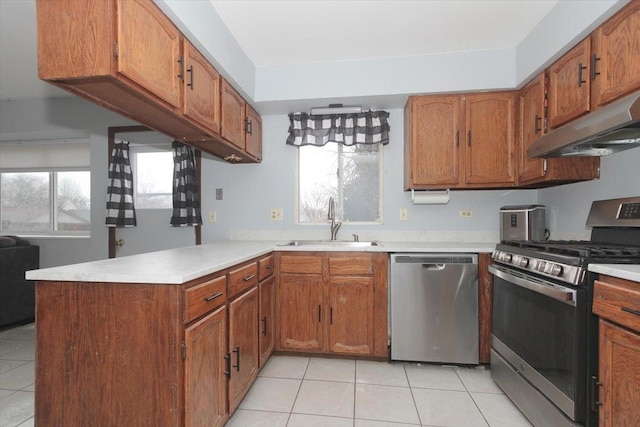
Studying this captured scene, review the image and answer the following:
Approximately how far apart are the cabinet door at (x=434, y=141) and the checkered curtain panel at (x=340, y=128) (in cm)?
32

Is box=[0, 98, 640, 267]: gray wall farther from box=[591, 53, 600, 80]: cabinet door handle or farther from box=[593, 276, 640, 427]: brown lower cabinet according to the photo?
box=[593, 276, 640, 427]: brown lower cabinet

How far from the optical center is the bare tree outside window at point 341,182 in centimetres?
299

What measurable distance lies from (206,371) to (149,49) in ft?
4.99

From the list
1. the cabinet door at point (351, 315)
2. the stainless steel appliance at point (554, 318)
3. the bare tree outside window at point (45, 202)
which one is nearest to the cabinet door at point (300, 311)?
the cabinet door at point (351, 315)

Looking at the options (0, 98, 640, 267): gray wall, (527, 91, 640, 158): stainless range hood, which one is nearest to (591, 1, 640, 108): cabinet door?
(527, 91, 640, 158): stainless range hood

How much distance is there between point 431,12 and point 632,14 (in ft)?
3.35

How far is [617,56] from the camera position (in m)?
1.56

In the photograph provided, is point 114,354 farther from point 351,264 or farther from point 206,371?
point 351,264

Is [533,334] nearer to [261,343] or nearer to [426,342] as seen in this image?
[426,342]

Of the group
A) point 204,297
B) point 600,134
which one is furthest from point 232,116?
point 600,134

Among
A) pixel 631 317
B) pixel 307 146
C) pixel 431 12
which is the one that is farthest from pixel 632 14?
pixel 307 146

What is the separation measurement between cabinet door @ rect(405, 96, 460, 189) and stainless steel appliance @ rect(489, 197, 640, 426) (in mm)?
794

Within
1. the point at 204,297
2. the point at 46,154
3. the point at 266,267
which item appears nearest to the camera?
the point at 204,297

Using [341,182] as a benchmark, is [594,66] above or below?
above
